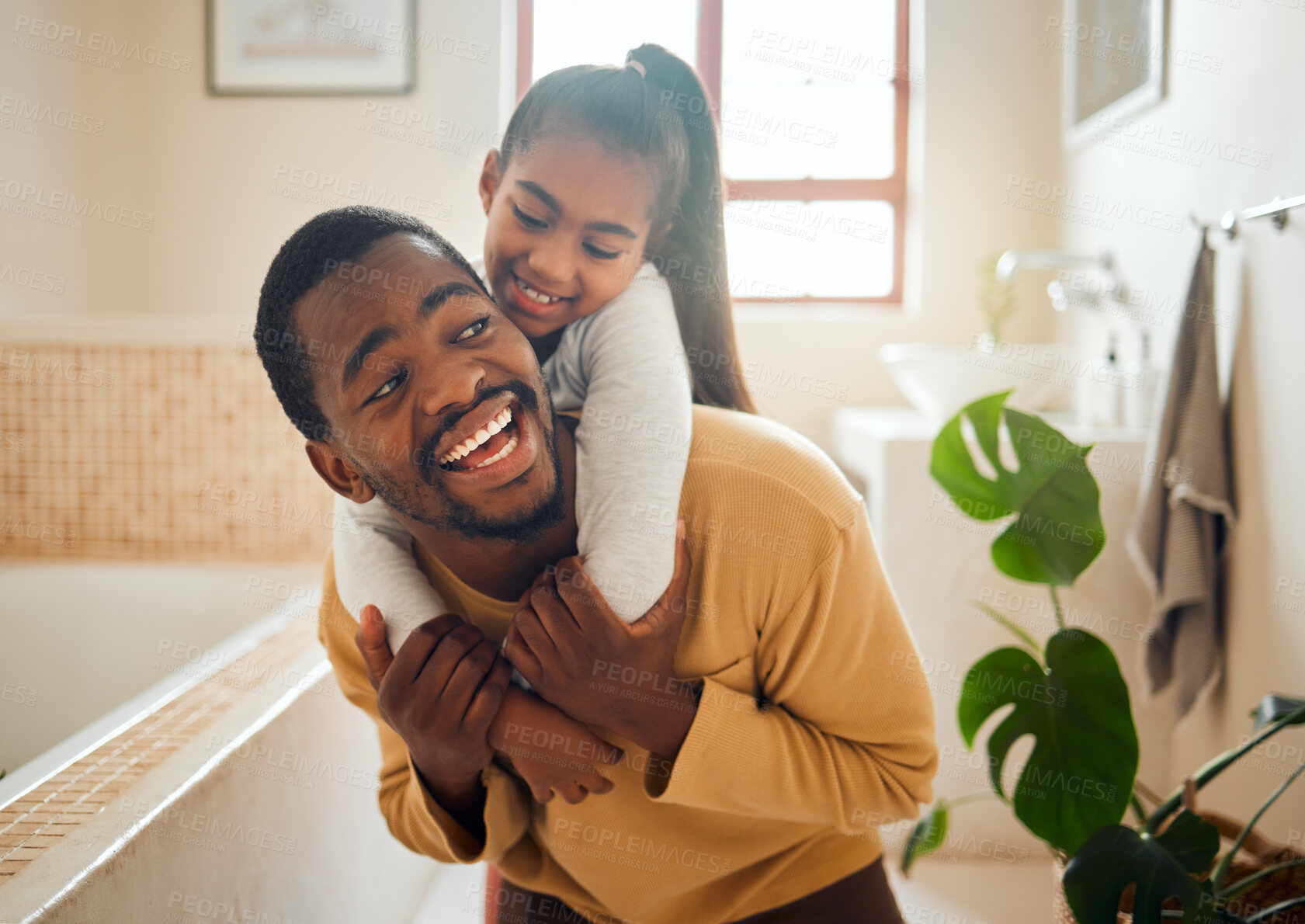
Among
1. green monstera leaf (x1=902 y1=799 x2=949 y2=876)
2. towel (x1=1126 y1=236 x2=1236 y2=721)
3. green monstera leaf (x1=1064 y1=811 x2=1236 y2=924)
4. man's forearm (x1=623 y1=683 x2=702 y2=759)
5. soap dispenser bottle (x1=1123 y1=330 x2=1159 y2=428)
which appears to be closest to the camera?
man's forearm (x1=623 y1=683 x2=702 y2=759)

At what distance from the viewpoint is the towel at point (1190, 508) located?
5.16 ft

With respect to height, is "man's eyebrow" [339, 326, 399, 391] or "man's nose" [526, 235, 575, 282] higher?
"man's nose" [526, 235, 575, 282]

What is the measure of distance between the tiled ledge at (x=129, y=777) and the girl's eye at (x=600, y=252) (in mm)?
688

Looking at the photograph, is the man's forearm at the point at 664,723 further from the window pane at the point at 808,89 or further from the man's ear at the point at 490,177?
the window pane at the point at 808,89

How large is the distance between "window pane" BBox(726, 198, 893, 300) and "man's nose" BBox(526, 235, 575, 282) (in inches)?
83.7

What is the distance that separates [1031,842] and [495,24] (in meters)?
2.56

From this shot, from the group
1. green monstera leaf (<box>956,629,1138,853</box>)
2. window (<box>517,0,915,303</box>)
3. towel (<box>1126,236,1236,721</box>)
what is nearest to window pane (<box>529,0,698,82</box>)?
window (<box>517,0,915,303</box>)

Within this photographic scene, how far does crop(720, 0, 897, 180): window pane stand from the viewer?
2.71 meters

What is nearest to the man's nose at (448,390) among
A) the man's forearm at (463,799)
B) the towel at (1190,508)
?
the man's forearm at (463,799)

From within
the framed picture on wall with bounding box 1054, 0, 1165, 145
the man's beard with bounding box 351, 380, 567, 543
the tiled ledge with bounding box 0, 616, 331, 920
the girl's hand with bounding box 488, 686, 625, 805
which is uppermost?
the framed picture on wall with bounding box 1054, 0, 1165, 145

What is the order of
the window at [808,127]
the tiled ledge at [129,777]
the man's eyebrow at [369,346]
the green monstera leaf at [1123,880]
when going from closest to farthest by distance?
the man's eyebrow at [369,346], the tiled ledge at [129,777], the green monstera leaf at [1123,880], the window at [808,127]

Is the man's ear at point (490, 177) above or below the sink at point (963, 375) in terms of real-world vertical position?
above

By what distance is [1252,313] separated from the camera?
4.99 feet

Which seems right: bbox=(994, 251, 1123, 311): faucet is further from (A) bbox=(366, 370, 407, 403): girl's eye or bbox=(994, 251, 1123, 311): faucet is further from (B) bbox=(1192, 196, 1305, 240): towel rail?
(A) bbox=(366, 370, 407, 403): girl's eye
